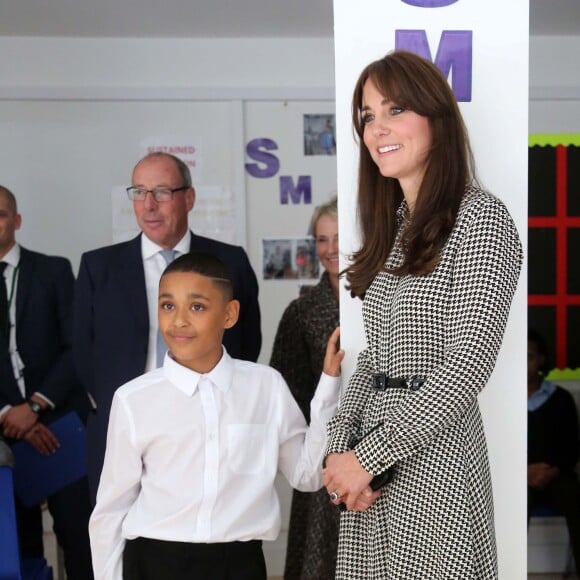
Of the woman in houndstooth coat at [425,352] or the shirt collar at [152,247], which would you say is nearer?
the woman in houndstooth coat at [425,352]

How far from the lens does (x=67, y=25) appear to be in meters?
3.93

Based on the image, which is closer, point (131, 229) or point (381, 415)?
point (381, 415)

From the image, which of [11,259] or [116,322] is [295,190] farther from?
[116,322]

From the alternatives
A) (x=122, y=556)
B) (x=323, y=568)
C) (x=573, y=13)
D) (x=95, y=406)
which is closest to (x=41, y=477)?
(x=95, y=406)

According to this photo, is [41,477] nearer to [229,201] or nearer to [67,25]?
[229,201]

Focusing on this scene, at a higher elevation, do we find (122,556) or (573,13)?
(573,13)

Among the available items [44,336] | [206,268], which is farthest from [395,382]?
[44,336]

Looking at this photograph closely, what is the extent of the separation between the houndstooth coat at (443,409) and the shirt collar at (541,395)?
2389 mm

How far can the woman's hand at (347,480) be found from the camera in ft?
5.24

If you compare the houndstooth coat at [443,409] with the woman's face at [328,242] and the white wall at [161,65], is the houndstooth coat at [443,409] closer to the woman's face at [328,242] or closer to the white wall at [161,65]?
the woman's face at [328,242]

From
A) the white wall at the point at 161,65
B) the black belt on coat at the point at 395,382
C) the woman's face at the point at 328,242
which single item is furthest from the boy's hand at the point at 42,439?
the black belt on coat at the point at 395,382

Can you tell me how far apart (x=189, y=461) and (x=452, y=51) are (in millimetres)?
1045

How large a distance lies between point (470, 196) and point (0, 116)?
309 cm

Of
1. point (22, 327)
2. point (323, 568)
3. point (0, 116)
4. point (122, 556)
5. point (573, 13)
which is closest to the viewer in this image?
point (122, 556)
